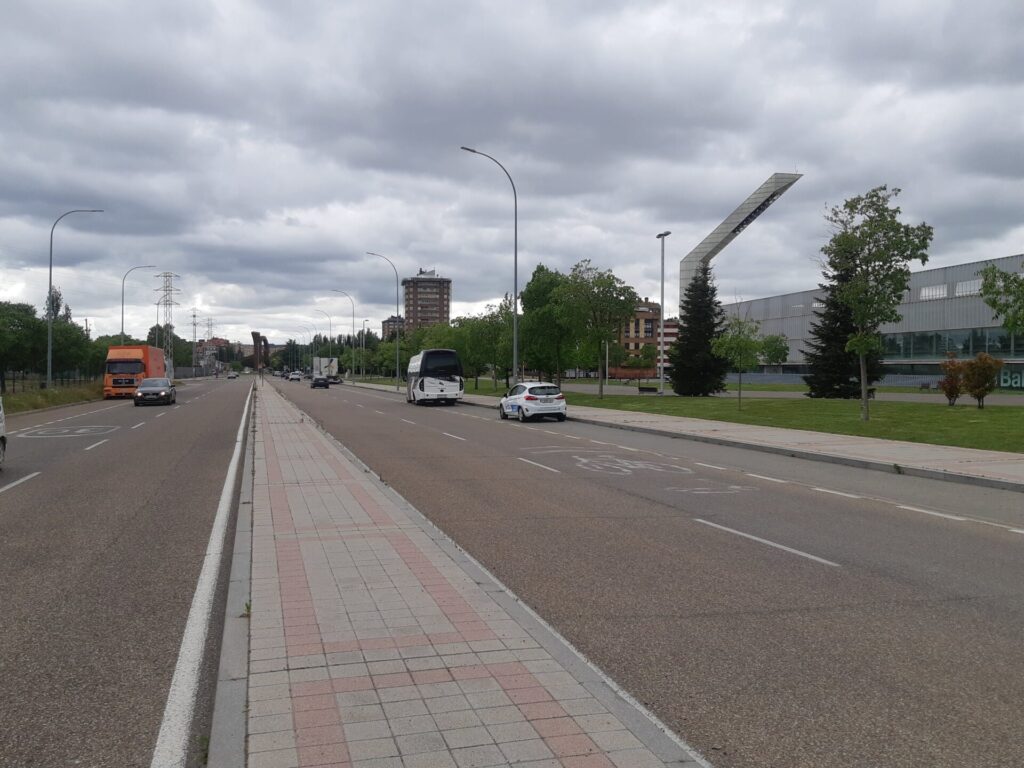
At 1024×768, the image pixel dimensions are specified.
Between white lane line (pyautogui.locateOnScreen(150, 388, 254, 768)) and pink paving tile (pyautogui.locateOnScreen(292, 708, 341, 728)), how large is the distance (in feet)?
1.68

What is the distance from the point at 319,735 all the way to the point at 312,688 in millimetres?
554

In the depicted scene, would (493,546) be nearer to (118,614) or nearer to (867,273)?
(118,614)

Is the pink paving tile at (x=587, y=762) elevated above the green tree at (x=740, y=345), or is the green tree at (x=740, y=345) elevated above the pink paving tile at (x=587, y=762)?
the green tree at (x=740, y=345)

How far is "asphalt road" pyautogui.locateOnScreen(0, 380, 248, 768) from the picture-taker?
402 cm

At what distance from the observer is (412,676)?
446 centimetres

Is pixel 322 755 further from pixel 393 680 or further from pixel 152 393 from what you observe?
pixel 152 393

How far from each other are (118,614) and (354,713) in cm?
282

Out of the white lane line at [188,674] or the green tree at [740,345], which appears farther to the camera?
the green tree at [740,345]

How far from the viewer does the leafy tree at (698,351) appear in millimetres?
51281

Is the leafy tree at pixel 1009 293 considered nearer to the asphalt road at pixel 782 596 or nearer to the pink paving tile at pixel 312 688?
the asphalt road at pixel 782 596

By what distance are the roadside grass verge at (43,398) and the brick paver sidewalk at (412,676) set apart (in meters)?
32.5

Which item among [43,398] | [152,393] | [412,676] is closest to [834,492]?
[412,676]

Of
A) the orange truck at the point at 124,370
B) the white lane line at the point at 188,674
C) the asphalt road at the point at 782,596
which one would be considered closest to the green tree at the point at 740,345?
the asphalt road at the point at 782,596

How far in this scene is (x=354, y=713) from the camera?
399 centimetres
